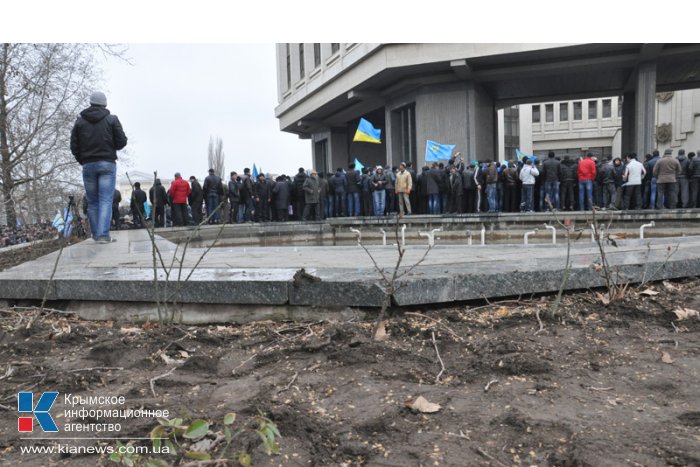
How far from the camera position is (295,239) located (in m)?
13.9

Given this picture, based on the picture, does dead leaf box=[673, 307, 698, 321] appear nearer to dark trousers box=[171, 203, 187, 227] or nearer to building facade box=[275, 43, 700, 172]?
dark trousers box=[171, 203, 187, 227]

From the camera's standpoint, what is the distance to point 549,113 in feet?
174

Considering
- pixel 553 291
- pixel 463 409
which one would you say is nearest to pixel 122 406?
pixel 463 409

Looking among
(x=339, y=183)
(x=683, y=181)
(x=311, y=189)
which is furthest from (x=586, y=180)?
(x=311, y=189)

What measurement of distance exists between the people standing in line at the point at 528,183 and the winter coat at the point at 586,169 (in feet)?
3.86

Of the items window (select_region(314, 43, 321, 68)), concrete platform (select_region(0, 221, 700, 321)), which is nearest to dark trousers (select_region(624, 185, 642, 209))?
concrete platform (select_region(0, 221, 700, 321))

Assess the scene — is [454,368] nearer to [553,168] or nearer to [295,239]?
[295,239]

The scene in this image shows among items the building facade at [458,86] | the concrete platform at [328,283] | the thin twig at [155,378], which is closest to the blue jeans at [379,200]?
the building facade at [458,86]

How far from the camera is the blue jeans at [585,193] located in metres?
15.4

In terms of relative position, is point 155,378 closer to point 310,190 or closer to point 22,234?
point 22,234

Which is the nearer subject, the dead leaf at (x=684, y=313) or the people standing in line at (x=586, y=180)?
the dead leaf at (x=684, y=313)

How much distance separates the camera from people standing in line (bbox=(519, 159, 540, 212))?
1566cm

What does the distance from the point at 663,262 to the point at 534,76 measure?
76.1ft

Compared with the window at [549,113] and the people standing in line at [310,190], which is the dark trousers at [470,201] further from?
the window at [549,113]
